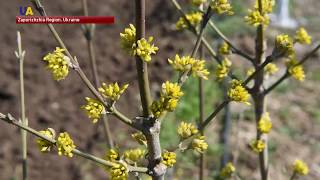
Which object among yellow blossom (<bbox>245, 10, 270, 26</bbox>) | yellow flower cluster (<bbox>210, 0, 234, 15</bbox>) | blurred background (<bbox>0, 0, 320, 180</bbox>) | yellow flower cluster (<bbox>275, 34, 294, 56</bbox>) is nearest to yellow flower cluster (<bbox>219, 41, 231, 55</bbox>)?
yellow blossom (<bbox>245, 10, 270, 26</bbox>)

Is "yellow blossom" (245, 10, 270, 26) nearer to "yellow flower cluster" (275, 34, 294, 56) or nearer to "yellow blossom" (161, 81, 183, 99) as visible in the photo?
"yellow flower cluster" (275, 34, 294, 56)

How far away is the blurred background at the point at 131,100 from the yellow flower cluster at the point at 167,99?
7.50 ft

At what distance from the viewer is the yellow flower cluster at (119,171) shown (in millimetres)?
1625

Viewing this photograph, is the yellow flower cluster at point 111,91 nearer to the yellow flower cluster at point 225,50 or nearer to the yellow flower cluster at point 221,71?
the yellow flower cluster at point 221,71

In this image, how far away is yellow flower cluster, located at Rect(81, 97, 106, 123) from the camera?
1583mm

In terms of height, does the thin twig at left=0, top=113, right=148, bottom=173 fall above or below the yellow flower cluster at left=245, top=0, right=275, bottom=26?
below

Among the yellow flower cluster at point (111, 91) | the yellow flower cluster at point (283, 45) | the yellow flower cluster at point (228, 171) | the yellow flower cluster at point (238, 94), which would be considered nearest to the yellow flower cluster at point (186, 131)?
the yellow flower cluster at point (238, 94)

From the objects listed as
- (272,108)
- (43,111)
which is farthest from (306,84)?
(43,111)

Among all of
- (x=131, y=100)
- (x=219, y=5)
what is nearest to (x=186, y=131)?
(x=219, y=5)

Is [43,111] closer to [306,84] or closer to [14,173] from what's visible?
[14,173]

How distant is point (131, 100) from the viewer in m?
5.12

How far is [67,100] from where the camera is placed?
502 cm

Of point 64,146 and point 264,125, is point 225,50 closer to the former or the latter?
point 264,125

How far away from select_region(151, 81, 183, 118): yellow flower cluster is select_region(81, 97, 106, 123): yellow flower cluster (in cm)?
15
